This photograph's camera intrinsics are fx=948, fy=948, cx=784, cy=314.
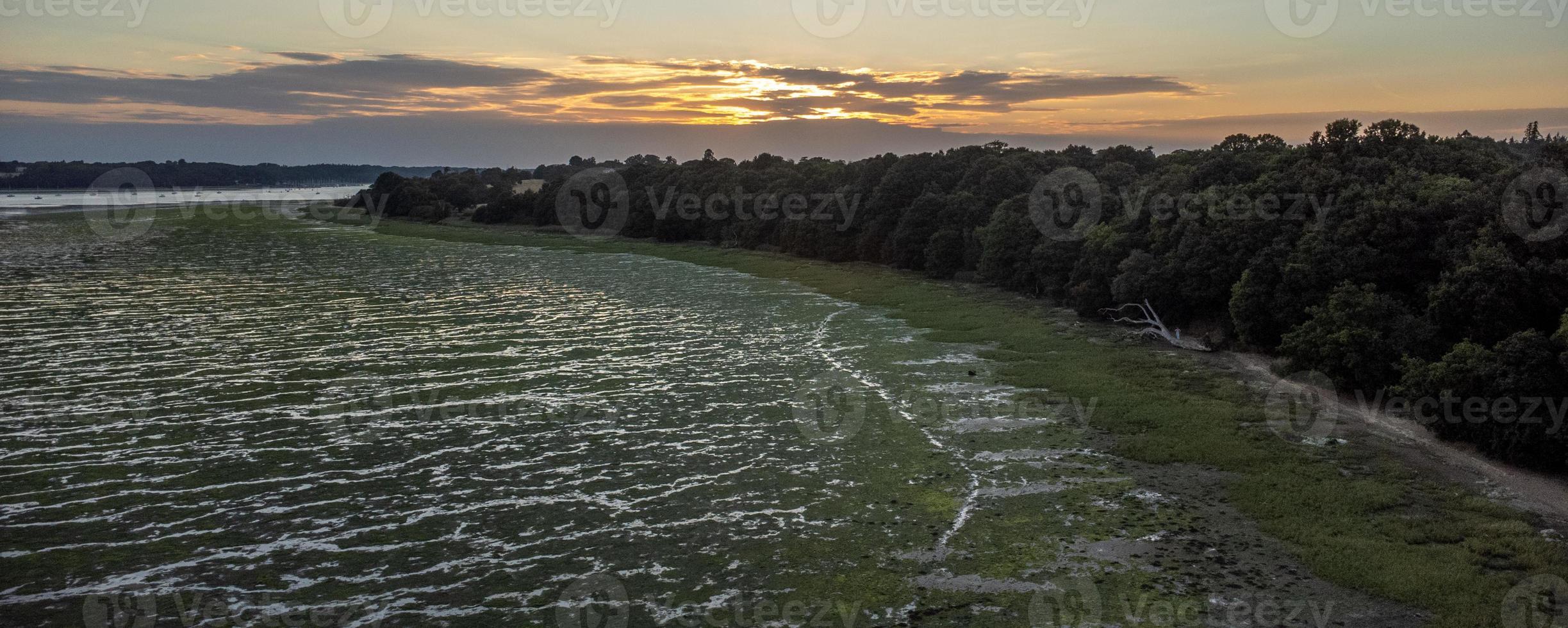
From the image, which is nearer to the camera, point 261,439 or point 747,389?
point 261,439

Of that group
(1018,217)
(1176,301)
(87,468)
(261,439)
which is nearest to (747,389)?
(261,439)

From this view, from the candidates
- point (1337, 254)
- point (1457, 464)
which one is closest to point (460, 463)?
point (1457, 464)

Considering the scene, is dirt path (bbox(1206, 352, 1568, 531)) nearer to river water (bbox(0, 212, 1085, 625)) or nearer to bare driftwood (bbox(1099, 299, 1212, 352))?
bare driftwood (bbox(1099, 299, 1212, 352))

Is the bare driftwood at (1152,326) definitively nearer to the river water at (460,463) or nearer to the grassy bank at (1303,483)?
the grassy bank at (1303,483)

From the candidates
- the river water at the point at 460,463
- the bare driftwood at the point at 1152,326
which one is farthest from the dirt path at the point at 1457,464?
the river water at the point at 460,463

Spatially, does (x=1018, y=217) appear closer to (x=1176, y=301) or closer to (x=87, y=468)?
(x=1176, y=301)

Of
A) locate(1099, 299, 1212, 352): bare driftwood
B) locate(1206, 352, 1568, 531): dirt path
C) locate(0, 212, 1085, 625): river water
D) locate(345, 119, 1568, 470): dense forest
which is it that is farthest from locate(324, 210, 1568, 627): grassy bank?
locate(0, 212, 1085, 625): river water

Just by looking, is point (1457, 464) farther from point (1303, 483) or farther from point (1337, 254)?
point (1337, 254)
